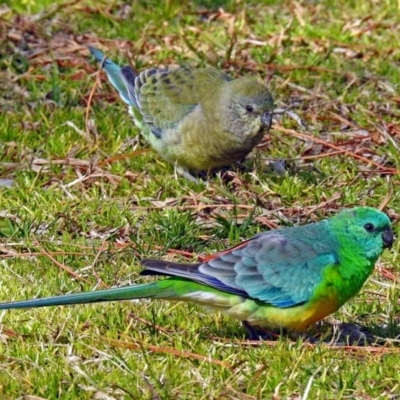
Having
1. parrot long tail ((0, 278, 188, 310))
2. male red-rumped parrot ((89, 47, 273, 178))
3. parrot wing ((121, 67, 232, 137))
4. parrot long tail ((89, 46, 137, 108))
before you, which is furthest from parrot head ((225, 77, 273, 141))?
parrot long tail ((0, 278, 188, 310))

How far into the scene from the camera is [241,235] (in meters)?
6.21

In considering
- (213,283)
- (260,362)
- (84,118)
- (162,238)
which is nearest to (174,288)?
(213,283)

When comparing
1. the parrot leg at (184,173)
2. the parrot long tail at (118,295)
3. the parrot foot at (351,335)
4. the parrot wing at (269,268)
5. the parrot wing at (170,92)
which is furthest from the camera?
the parrot wing at (170,92)

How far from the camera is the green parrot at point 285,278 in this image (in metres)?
4.76

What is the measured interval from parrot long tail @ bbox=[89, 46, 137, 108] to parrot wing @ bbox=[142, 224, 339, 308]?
2958 mm

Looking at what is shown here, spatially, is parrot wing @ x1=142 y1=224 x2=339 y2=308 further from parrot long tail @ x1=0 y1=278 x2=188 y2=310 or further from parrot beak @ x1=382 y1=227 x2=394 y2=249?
parrot beak @ x1=382 y1=227 x2=394 y2=249

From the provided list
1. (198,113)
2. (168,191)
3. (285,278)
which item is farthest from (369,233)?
(198,113)

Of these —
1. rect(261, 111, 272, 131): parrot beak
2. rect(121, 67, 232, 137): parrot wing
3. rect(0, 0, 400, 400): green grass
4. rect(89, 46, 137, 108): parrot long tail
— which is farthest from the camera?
rect(89, 46, 137, 108): parrot long tail

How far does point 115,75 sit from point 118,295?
357cm

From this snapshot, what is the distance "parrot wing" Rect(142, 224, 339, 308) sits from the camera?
4.74m

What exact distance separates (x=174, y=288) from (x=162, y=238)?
4.59ft

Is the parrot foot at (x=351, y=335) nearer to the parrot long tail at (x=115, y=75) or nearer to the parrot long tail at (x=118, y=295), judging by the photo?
the parrot long tail at (x=118, y=295)

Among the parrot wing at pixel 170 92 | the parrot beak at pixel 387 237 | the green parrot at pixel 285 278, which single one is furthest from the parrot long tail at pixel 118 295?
the parrot wing at pixel 170 92

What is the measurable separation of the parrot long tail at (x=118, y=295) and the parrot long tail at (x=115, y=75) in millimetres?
3034
